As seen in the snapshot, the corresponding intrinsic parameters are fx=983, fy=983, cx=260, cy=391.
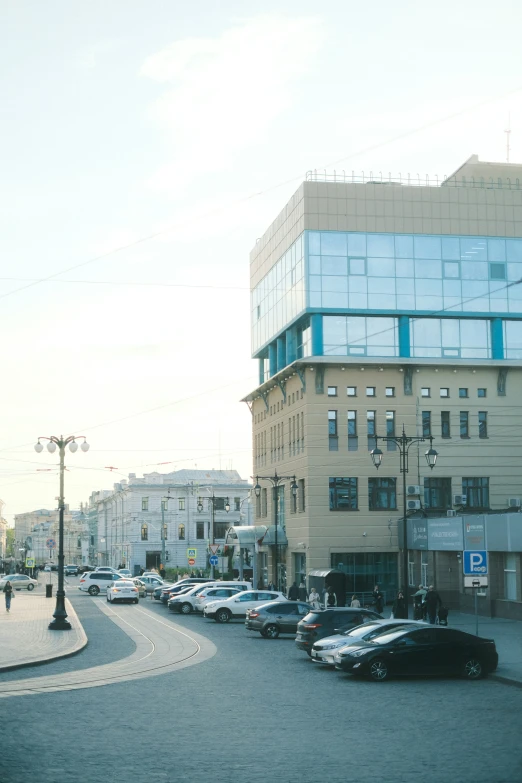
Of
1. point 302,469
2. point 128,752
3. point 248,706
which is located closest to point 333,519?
point 302,469

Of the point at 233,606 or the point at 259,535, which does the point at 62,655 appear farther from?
the point at 259,535

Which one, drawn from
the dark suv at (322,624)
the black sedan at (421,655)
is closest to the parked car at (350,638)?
the black sedan at (421,655)

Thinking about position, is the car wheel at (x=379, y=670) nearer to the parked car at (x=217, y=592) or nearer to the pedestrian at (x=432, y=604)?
the pedestrian at (x=432, y=604)

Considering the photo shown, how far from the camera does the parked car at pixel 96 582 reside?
248ft

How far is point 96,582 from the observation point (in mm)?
76000

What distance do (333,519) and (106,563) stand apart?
105m

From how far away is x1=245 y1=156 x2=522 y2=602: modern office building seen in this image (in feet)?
191

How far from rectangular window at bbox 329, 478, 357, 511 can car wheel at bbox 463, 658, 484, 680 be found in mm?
34391

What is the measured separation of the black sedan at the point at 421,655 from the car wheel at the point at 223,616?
73.5 ft

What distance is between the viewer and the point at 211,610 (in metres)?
45.9

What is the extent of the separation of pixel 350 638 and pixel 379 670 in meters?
2.04

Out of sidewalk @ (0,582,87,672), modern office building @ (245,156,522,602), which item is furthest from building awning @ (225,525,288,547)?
sidewalk @ (0,582,87,672)

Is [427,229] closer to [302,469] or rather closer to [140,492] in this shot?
[302,469]

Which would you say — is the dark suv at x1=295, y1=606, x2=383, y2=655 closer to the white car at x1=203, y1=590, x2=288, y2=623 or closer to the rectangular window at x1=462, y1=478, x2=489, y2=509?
the white car at x1=203, y1=590, x2=288, y2=623
